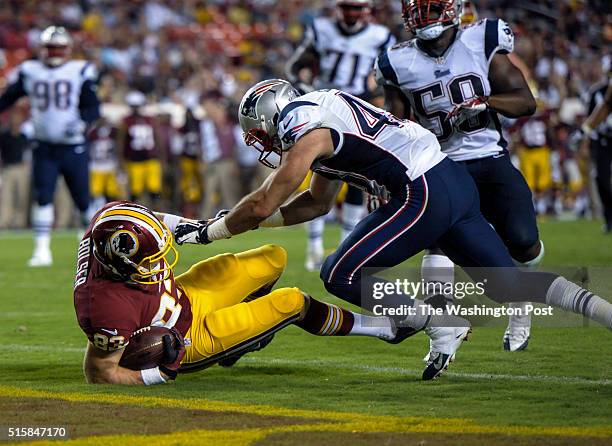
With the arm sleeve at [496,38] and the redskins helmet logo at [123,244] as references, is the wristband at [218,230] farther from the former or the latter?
the arm sleeve at [496,38]

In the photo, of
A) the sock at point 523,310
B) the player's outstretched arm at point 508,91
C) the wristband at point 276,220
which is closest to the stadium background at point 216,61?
the player's outstretched arm at point 508,91

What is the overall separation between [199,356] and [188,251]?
7.67 metres

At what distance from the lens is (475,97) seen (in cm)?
613

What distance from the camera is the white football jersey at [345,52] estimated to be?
33.7ft

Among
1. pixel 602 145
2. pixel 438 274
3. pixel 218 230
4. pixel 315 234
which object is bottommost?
pixel 315 234

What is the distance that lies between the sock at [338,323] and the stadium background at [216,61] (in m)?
12.2

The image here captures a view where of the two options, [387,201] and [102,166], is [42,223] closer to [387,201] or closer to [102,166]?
[102,166]

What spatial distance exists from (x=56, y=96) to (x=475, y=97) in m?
6.33

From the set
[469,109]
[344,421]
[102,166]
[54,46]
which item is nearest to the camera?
[344,421]

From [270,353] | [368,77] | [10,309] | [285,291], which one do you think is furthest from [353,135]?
[368,77]

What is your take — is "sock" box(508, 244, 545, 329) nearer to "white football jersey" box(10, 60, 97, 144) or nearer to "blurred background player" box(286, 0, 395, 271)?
"blurred background player" box(286, 0, 395, 271)

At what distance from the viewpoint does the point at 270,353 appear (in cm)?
635

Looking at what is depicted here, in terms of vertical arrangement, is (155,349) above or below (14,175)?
above

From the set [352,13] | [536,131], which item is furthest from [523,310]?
[536,131]
